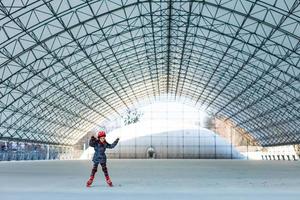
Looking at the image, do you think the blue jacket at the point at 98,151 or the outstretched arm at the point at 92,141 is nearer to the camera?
the outstretched arm at the point at 92,141

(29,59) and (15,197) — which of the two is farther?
(29,59)

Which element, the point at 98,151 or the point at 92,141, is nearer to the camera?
the point at 92,141

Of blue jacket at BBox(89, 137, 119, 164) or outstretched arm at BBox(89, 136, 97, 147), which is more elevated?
outstretched arm at BBox(89, 136, 97, 147)

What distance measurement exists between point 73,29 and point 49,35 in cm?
240

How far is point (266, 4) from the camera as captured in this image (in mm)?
37062

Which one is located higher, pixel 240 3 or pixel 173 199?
pixel 240 3

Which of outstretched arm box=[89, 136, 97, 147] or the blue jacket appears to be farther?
the blue jacket

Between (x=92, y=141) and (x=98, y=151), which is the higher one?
(x=92, y=141)

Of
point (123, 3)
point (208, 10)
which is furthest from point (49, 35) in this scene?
point (208, 10)

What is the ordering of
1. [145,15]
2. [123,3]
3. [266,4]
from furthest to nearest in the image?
1. [145,15]
2. [123,3]
3. [266,4]

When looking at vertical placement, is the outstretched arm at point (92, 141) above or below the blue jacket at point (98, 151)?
above

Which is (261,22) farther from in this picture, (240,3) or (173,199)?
(173,199)

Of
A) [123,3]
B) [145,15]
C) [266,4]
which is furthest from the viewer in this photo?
[145,15]

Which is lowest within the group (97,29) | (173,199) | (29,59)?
(173,199)
